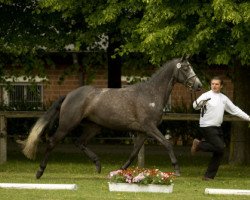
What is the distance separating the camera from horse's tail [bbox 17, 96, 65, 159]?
63.2ft

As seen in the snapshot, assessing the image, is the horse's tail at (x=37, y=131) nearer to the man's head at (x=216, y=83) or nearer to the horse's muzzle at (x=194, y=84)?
the horse's muzzle at (x=194, y=84)

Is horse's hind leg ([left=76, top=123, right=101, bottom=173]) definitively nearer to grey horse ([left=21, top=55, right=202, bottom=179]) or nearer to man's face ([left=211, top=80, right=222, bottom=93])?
grey horse ([left=21, top=55, right=202, bottom=179])

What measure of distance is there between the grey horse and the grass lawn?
828 mm

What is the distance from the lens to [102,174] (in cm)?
2122

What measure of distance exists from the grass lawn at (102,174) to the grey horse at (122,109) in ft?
2.72

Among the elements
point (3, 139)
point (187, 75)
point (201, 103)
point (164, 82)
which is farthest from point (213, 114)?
point (3, 139)

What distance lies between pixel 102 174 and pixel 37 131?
2289 mm

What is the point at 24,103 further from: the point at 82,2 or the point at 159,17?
the point at 159,17

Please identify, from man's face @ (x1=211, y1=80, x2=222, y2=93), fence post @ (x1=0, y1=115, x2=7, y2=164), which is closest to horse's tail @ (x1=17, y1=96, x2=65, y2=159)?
man's face @ (x1=211, y1=80, x2=222, y2=93)

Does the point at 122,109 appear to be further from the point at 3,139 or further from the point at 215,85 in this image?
the point at 3,139

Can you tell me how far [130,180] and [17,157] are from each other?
38.8 feet

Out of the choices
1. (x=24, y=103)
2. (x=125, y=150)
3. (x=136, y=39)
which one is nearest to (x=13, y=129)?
(x=24, y=103)

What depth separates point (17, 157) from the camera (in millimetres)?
27953

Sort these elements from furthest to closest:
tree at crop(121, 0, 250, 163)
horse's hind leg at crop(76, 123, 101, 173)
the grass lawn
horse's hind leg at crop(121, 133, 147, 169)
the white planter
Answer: tree at crop(121, 0, 250, 163)
horse's hind leg at crop(76, 123, 101, 173)
horse's hind leg at crop(121, 133, 147, 169)
the white planter
the grass lawn
